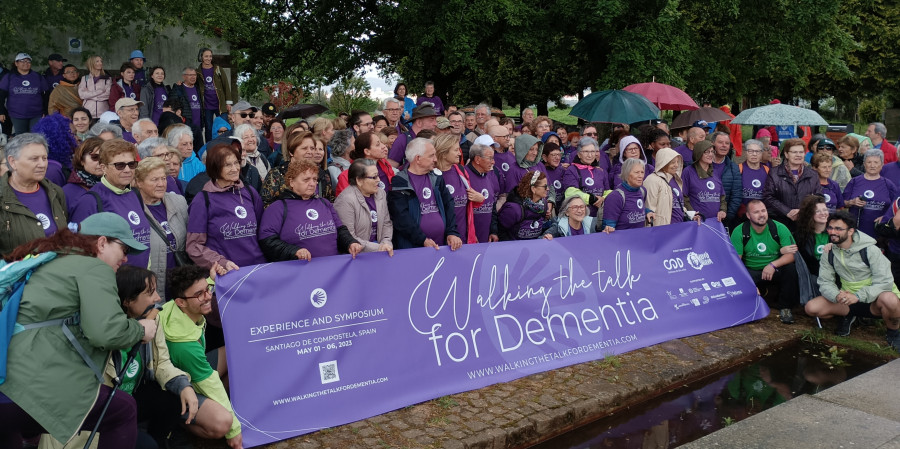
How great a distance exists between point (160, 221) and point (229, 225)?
55 cm

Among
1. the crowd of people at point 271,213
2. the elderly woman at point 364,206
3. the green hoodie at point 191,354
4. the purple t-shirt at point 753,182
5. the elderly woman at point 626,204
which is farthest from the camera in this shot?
the purple t-shirt at point 753,182

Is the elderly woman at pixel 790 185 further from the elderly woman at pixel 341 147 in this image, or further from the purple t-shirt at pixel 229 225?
the purple t-shirt at pixel 229 225

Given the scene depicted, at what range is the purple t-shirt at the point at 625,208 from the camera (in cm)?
806

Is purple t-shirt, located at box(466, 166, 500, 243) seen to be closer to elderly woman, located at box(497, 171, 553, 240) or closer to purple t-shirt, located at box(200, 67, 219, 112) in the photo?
elderly woman, located at box(497, 171, 553, 240)

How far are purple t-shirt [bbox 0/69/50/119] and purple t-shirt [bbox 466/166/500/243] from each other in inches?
346

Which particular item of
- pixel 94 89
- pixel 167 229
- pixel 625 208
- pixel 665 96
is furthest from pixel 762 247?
pixel 94 89

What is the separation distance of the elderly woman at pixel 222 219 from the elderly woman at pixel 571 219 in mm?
3273

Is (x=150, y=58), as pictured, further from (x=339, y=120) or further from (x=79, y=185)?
(x=79, y=185)

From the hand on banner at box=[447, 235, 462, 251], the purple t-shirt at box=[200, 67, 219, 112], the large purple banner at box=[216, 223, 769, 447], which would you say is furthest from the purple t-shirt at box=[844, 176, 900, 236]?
the purple t-shirt at box=[200, 67, 219, 112]

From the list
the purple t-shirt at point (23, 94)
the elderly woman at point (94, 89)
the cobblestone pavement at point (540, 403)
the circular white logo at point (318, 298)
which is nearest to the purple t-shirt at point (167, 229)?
the circular white logo at point (318, 298)

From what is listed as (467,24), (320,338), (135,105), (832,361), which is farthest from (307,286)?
(467,24)

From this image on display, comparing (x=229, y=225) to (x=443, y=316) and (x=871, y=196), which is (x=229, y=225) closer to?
(x=443, y=316)

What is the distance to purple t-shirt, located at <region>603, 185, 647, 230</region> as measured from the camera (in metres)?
8.06

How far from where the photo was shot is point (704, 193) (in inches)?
355
